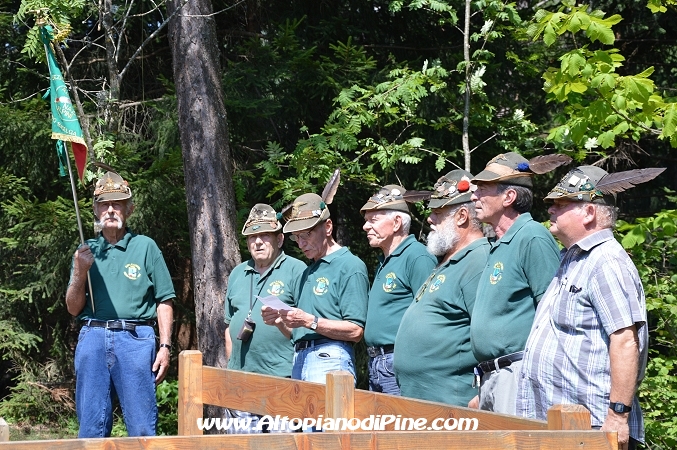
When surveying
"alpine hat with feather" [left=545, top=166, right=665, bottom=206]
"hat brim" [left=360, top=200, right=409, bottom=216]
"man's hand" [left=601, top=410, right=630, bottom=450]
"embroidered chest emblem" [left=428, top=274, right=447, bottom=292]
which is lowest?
"man's hand" [left=601, top=410, right=630, bottom=450]

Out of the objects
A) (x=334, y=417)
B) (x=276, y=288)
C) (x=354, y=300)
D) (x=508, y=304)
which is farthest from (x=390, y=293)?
(x=334, y=417)

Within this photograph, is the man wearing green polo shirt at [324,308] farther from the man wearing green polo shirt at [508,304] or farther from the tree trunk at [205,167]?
the tree trunk at [205,167]

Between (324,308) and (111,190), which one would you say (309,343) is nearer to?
(324,308)

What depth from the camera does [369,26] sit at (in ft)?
33.0

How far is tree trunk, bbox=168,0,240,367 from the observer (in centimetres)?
828

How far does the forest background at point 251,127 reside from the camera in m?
8.39

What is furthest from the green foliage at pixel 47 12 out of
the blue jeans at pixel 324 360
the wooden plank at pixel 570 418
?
the wooden plank at pixel 570 418

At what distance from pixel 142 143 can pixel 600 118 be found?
5.03 m

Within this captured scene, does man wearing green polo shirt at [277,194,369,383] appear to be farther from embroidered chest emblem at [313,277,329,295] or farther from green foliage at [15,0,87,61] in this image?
green foliage at [15,0,87,61]

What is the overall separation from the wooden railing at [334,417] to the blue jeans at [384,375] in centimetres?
129

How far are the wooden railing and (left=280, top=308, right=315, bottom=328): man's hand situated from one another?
32.3 inches

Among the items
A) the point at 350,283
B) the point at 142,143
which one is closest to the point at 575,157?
the point at 350,283

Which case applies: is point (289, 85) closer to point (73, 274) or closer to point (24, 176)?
point (24, 176)

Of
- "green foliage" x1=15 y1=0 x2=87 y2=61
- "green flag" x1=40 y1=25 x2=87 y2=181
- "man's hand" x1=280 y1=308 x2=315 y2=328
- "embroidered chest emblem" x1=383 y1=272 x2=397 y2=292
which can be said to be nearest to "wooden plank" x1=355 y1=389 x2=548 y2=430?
"man's hand" x1=280 y1=308 x2=315 y2=328
